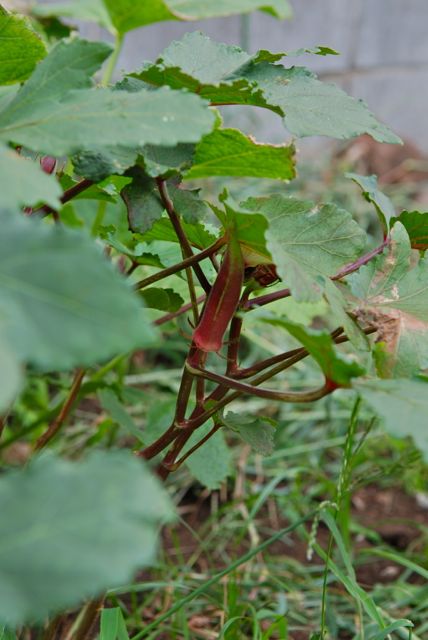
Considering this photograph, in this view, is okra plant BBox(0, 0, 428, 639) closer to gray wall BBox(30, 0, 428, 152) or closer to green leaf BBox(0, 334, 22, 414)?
green leaf BBox(0, 334, 22, 414)

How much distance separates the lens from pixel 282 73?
63cm

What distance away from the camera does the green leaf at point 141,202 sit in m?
0.58

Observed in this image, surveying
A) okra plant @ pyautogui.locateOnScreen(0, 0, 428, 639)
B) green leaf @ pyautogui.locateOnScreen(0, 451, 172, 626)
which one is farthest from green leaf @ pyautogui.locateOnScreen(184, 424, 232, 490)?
green leaf @ pyautogui.locateOnScreen(0, 451, 172, 626)

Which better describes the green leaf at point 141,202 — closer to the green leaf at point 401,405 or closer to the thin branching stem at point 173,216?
the thin branching stem at point 173,216

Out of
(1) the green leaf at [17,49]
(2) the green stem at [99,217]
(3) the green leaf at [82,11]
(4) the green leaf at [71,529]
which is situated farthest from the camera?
(3) the green leaf at [82,11]

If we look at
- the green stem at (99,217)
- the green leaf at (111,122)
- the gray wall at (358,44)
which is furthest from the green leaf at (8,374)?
the gray wall at (358,44)

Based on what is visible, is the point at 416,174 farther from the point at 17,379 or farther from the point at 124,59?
the point at 17,379

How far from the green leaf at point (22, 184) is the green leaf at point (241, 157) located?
0.71 ft

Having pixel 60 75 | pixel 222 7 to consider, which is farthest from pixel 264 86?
pixel 222 7

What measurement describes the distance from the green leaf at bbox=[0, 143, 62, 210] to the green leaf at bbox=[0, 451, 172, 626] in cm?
13

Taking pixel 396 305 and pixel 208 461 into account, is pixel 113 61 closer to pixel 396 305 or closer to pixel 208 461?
pixel 208 461

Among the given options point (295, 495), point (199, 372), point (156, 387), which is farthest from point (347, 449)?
point (156, 387)

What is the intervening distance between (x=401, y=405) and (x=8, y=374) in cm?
22

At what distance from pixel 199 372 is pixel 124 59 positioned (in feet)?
8.61
